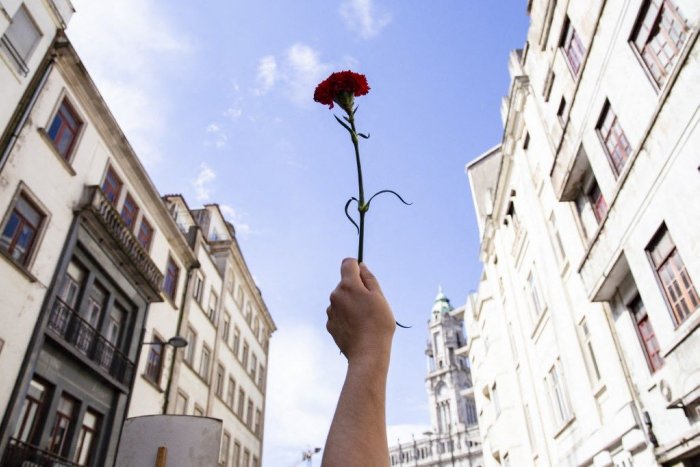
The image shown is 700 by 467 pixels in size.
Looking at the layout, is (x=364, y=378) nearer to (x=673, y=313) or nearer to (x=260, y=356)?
(x=673, y=313)

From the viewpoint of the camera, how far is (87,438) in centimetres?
1497

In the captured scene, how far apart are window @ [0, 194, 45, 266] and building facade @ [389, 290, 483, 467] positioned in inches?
3851

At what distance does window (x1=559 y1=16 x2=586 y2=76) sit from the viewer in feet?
47.4

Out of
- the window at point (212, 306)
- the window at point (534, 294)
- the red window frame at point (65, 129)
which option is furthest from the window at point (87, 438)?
the window at point (534, 294)

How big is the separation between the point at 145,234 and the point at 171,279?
9.93ft

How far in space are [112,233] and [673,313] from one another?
1544 centimetres

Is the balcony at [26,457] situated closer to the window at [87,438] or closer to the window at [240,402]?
the window at [87,438]

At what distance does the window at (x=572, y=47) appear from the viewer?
1446 centimetres

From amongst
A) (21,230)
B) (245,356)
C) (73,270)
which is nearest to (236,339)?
(245,356)

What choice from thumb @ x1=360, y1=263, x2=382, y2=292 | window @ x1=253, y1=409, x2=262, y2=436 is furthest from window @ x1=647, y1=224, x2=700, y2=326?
window @ x1=253, y1=409, x2=262, y2=436

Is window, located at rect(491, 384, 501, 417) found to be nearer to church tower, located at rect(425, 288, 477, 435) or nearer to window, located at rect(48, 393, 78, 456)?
window, located at rect(48, 393, 78, 456)

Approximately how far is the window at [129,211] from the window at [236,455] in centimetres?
1456

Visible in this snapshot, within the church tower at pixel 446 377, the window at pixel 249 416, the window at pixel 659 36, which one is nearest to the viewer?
the window at pixel 659 36

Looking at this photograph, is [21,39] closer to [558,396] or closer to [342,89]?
[342,89]
